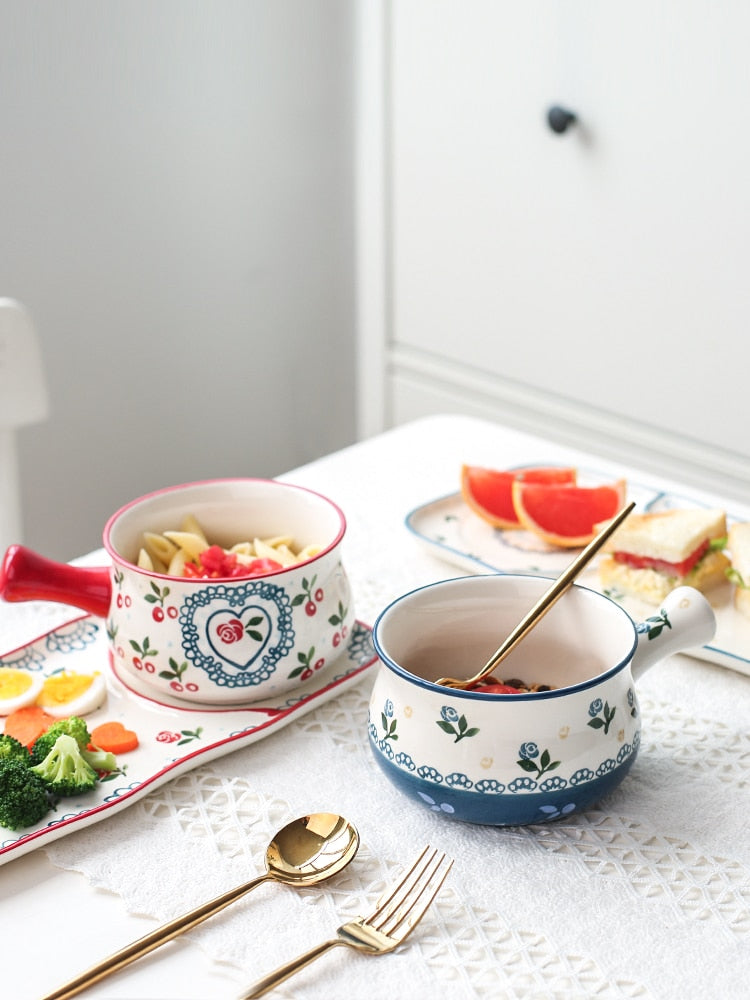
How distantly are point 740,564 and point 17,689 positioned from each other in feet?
2.28

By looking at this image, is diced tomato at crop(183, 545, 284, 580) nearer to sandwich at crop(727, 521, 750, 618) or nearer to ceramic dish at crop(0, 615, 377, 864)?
ceramic dish at crop(0, 615, 377, 864)

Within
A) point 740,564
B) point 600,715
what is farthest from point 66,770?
point 740,564

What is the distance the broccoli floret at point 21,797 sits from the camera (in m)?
0.79

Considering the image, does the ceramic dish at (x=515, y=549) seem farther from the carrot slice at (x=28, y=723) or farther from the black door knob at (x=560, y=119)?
the black door knob at (x=560, y=119)

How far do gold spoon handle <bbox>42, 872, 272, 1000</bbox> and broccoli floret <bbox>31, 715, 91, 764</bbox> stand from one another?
188mm

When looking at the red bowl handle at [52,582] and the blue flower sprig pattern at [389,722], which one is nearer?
the blue flower sprig pattern at [389,722]

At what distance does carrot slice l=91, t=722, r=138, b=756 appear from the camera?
879 mm

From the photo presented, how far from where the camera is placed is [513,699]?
0.75 metres

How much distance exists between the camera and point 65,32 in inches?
88.2

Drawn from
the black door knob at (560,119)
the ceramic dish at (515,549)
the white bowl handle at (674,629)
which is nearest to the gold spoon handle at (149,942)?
the white bowl handle at (674,629)

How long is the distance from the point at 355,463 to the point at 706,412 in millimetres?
1095

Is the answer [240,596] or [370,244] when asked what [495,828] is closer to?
[240,596]

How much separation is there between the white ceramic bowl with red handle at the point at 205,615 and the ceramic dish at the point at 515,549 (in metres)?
0.24

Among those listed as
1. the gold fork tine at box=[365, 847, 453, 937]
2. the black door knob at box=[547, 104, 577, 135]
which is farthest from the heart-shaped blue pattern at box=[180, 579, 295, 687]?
the black door knob at box=[547, 104, 577, 135]
